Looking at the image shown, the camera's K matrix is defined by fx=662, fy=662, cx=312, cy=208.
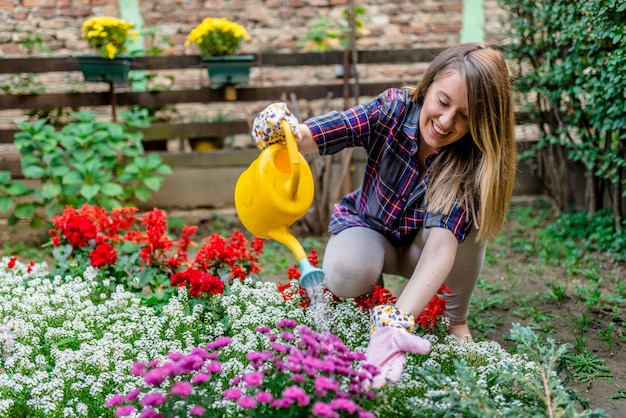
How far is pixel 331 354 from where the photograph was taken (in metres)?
1.57

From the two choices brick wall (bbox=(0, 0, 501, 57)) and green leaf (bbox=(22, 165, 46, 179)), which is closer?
green leaf (bbox=(22, 165, 46, 179))

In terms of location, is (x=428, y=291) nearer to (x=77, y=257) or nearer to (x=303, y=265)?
(x=303, y=265)

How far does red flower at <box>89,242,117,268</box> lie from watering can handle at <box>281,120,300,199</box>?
45.0 inches

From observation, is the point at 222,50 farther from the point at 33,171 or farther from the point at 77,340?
the point at 77,340

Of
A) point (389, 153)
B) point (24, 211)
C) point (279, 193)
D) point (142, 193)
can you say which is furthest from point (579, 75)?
point (24, 211)

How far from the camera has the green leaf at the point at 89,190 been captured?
13.8ft

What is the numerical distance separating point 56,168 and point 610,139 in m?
3.47

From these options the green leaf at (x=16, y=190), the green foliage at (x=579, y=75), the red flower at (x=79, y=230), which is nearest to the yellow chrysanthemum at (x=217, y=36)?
the green leaf at (x=16, y=190)

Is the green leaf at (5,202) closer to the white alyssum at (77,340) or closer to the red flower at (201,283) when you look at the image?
the white alyssum at (77,340)

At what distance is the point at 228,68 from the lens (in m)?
4.87

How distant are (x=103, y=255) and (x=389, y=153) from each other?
4.18 ft

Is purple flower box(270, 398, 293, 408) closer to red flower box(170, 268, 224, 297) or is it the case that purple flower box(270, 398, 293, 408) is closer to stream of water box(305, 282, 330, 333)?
stream of water box(305, 282, 330, 333)

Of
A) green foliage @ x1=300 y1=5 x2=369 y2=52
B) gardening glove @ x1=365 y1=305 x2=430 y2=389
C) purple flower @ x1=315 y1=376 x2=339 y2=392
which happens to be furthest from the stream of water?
green foliage @ x1=300 y1=5 x2=369 y2=52

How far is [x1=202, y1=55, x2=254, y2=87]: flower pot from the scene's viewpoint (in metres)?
4.84
